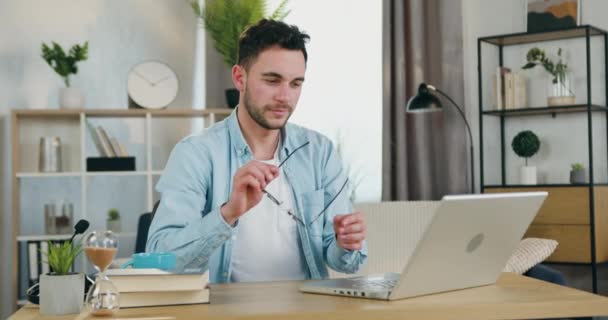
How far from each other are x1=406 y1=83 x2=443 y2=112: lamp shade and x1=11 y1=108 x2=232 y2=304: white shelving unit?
108 centimetres

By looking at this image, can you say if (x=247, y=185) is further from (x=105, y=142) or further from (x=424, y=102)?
(x=105, y=142)

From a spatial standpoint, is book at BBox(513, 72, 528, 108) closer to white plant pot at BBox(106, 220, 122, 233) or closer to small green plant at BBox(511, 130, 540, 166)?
small green plant at BBox(511, 130, 540, 166)

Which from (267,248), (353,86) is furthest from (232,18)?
(267,248)

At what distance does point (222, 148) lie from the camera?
7.73 feet

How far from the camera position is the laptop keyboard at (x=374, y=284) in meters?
1.73

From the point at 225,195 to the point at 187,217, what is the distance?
21cm

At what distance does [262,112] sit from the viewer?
91.4 inches

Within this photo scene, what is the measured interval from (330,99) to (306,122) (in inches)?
8.1

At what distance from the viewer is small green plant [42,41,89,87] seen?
16.0 ft

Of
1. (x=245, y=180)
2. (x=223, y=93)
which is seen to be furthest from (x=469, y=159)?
(x=245, y=180)

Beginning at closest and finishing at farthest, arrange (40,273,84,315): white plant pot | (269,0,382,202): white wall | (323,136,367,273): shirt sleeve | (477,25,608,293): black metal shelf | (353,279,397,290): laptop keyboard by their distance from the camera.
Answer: (40,273,84,315): white plant pot → (353,279,397,290): laptop keyboard → (323,136,367,273): shirt sleeve → (477,25,608,293): black metal shelf → (269,0,382,202): white wall

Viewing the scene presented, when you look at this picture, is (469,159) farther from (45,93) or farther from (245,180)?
(245,180)

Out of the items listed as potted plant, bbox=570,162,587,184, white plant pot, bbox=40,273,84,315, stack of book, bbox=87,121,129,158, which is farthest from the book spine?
white plant pot, bbox=40,273,84,315

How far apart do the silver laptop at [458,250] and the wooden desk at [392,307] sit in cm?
3
